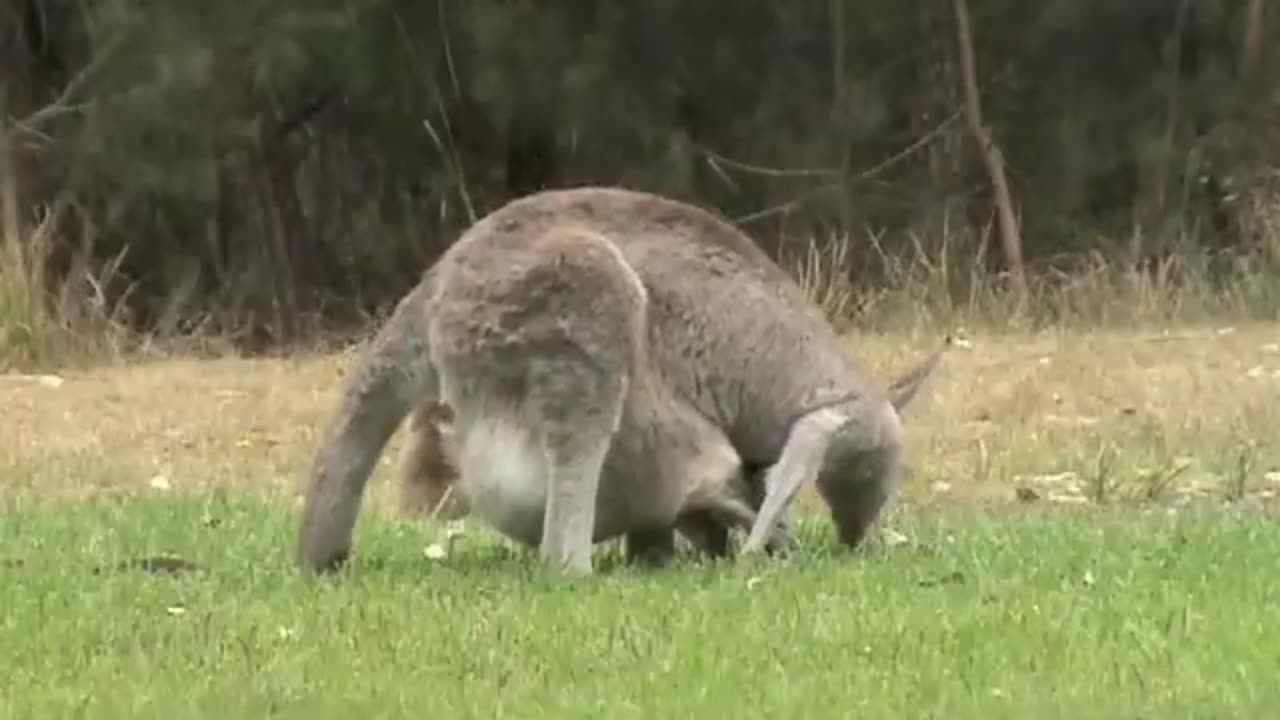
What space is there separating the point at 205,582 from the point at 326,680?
1.58 meters

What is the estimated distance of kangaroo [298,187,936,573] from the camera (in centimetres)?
684

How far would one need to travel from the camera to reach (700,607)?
6.22 metres

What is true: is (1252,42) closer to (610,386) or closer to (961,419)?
(961,419)

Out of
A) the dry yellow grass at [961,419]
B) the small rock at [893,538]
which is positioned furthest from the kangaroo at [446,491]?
the dry yellow grass at [961,419]

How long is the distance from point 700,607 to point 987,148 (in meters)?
13.8

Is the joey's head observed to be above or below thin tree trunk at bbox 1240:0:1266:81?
above

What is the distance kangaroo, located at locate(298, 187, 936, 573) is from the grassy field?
8.0 inches

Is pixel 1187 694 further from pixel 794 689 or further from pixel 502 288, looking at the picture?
pixel 502 288

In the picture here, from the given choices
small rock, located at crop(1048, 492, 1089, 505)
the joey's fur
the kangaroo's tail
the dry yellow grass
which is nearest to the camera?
the kangaroo's tail

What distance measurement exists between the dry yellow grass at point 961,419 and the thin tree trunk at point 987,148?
400cm

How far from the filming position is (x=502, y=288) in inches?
271

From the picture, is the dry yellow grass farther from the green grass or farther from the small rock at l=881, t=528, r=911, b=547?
the green grass

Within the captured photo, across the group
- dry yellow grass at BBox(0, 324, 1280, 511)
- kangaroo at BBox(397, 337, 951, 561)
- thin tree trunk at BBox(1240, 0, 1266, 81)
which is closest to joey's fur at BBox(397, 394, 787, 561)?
kangaroo at BBox(397, 337, 951, 561)

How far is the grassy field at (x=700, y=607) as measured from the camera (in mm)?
5160
